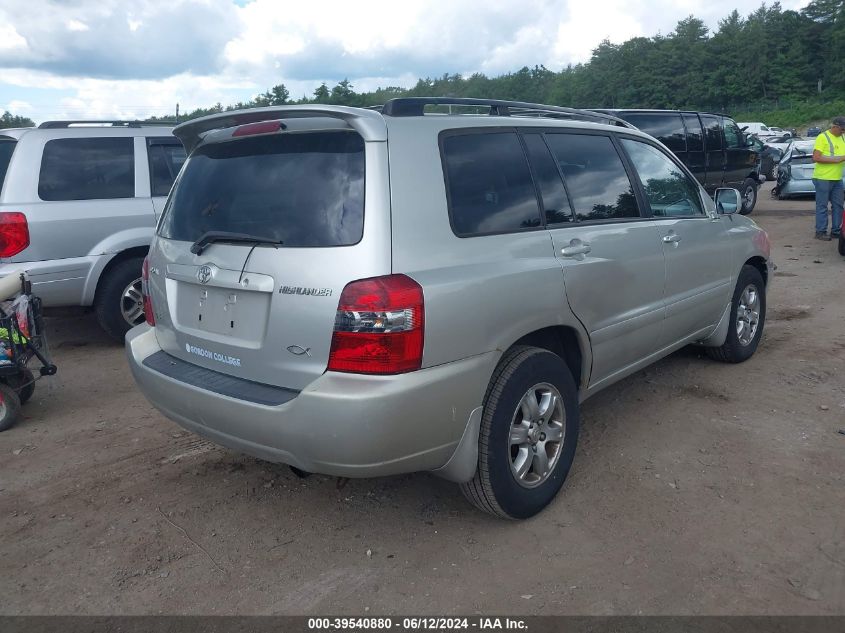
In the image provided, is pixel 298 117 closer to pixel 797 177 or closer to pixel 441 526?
pixel 441 526

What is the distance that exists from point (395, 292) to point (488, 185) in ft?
2.76

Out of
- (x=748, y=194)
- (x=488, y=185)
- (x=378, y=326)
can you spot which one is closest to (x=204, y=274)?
(x=378, y=326)

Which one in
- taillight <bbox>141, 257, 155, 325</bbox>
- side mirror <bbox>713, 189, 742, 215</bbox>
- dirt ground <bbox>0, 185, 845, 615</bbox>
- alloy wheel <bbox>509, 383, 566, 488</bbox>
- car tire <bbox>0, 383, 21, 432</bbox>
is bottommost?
dirt ground <bbox>0, 185, 845, 615</bbox>

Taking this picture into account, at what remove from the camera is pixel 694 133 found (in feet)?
40.9

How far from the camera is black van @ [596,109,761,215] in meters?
12.0

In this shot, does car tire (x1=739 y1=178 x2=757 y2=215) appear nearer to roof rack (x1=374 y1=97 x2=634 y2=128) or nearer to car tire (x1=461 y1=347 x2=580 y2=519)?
roof rack (x1=374 y1=97 x2=634 y2=128)

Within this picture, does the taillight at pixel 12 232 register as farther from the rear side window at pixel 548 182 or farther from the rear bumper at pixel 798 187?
the rear bumper at pixel 798 187

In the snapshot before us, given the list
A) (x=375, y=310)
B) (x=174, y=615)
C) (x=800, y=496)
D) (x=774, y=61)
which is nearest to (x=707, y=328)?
(x=800, y=496)

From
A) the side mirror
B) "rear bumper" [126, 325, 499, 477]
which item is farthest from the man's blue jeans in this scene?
"rear bumper" [126, 325, 499, 477]

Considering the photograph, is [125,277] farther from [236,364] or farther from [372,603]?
[372,603]

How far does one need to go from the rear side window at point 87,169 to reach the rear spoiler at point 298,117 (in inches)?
125

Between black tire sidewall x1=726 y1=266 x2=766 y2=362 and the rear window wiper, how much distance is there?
12.1ft

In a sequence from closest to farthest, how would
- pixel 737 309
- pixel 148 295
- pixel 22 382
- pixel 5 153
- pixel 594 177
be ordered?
1. pixel 148 295
2. pixel 594 177
3. pixel 22 382
4. pixel 737 309
5. pixel 5 153
